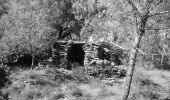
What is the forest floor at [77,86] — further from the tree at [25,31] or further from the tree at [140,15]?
the tree at [140,15]

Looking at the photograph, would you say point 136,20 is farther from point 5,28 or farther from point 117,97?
point 5,28

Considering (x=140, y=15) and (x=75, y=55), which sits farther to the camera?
(x=75, y=55)

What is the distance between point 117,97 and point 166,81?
6403 millimetres

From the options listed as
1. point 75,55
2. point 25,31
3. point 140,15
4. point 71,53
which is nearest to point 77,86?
point 25,31

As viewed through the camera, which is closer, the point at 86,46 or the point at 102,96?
the point at 102,96

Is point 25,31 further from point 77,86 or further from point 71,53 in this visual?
point 71,53

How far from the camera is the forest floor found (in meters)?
15.1

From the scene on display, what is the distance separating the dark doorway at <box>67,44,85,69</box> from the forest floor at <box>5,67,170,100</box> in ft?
6.86

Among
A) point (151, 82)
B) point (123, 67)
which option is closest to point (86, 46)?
point (123, 67)

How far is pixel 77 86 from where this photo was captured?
1742cm

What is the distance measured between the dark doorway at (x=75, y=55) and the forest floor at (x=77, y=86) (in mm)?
2092

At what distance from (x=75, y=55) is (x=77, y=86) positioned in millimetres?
5971

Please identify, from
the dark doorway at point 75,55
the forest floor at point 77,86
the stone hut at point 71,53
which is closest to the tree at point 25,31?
the forest floor at point 77,86

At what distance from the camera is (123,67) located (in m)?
19.7
